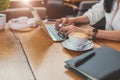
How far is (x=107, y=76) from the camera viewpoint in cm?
86

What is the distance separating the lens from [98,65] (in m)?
0.95

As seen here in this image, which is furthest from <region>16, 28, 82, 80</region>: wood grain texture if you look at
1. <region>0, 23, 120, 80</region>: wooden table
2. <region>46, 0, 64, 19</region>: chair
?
<region>46, 0, 64, 19</region>: chair

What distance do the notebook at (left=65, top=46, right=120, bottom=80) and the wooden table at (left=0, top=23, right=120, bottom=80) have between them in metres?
0.04

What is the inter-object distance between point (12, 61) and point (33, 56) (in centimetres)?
11

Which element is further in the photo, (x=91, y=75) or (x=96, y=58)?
(x=96, y=58)

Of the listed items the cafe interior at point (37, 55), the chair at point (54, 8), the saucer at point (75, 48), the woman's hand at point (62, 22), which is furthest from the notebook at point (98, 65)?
the chair at point (54, 8)

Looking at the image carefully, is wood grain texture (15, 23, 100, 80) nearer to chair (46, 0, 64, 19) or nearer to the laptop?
the laptop

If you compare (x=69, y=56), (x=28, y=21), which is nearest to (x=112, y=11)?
(x=28, y=21)

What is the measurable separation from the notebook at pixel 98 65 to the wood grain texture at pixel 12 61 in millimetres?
197

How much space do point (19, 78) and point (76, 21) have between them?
0.87 meters

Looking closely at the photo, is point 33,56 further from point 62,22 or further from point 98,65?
point 62,22

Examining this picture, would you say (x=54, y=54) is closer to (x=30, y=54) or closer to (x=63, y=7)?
(x=30, y=54)

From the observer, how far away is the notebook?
88cm

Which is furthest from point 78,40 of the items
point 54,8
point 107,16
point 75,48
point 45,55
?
point 54,8
